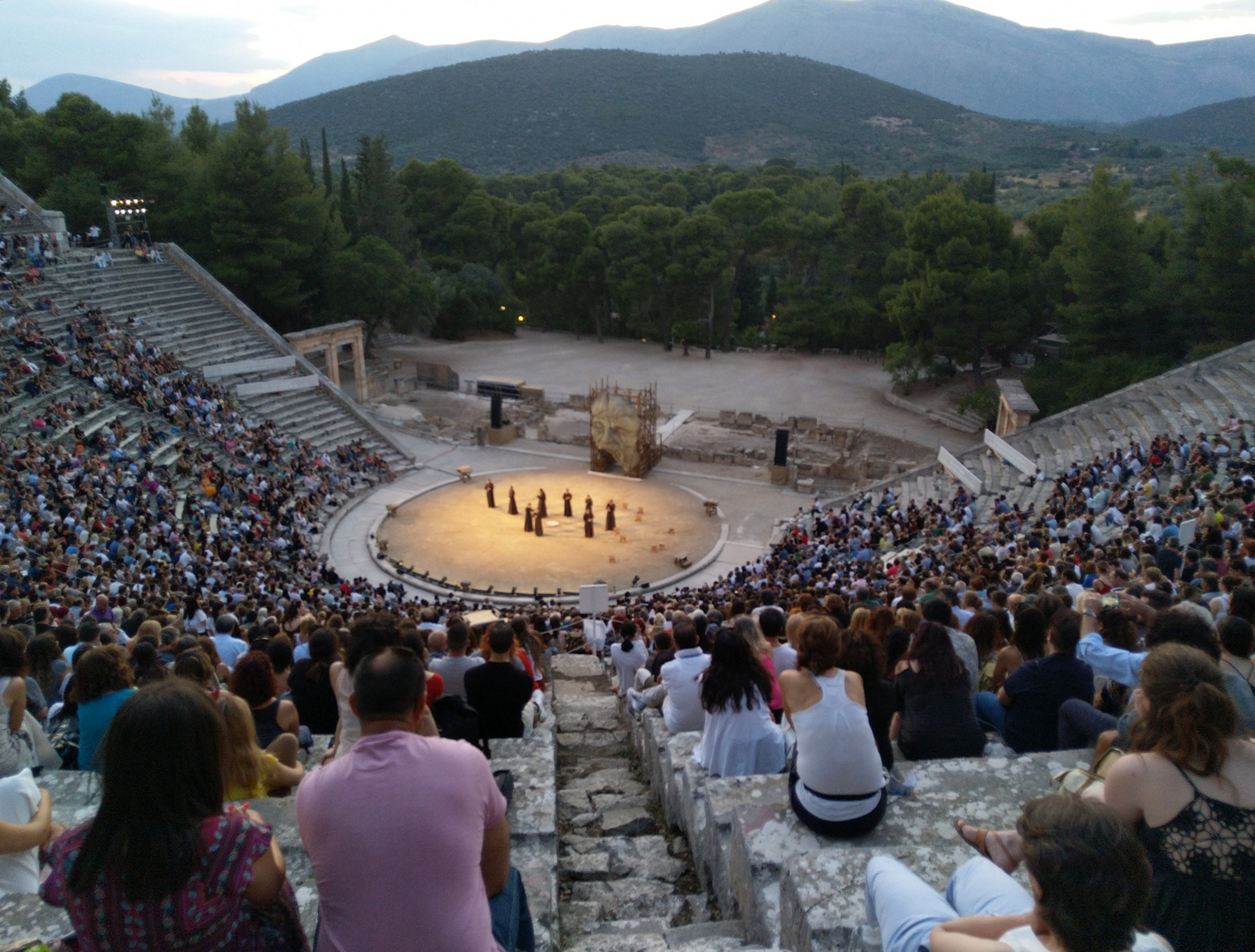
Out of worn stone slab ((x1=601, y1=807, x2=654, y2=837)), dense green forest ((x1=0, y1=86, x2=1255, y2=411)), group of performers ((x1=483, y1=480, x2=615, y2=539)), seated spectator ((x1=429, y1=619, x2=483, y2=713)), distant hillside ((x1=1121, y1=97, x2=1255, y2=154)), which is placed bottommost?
group of performers ((x1=483, y1=480, x2=615, y2=539))

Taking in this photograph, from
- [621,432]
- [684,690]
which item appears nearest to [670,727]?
[684,690]

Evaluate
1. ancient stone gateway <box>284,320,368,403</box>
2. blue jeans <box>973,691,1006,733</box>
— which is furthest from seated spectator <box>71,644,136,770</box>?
ancient stone gateway <box>284,320,368,403</box>

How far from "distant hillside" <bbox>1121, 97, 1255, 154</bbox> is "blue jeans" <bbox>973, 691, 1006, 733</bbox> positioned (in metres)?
126

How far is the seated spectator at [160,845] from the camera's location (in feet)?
8.07

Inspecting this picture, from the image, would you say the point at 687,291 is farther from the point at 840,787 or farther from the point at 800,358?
the point at 840,787

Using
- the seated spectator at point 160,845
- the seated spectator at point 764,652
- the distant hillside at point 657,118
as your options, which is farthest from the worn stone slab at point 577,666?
the distant hillside at point 657,118

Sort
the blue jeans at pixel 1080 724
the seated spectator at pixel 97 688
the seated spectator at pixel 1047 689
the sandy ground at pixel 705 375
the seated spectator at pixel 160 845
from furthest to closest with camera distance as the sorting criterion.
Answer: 1. the sandy ground at pixel 705 375
2. the seated spectator at pixel 1047 689
3. the blue jeans at pixel 1080 724
4. the seated spectator at pixel 97 688
5. the seated spectator at pixel 160 845

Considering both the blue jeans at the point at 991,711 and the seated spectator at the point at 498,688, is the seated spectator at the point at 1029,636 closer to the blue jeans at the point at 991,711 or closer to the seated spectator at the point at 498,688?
the blue jeans at the point at 991,711

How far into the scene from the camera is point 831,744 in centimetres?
412

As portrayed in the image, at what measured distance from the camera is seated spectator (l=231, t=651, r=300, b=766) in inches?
205

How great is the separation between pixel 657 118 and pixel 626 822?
124418mm

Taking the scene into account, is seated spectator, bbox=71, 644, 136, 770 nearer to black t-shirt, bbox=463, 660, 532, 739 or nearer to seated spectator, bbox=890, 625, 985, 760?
black t-shirt, bbox=463, 660, 532, 739

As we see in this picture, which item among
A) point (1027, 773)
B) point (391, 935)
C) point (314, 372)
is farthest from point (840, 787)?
point (314, 372)

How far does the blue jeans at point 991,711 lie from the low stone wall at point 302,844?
2902 mm
